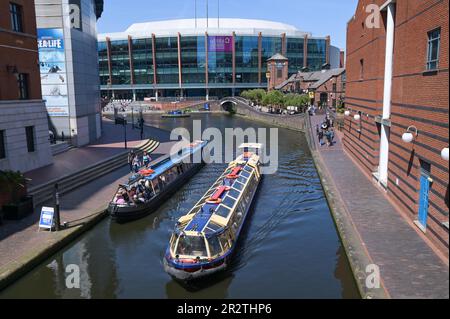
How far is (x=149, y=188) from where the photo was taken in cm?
2103

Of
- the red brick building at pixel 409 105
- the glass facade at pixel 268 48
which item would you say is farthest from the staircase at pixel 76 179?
the glass facade at pixel 268 48

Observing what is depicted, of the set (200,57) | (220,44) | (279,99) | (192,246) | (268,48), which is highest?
(220,44)

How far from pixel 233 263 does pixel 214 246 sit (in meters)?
1.61

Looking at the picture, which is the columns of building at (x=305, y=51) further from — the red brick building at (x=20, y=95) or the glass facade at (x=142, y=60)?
the red brick building at (x=20, y=95)

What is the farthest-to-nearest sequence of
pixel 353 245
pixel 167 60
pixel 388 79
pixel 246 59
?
pixel 167 60, pixel 246 59, pixel 388 79, pixel 353 245

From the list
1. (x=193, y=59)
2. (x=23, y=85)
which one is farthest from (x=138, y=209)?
(x=193, y=59)

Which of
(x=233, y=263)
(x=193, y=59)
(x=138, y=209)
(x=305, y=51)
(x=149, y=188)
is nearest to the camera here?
(x=233, y=263)

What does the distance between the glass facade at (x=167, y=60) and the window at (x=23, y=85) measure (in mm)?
82692

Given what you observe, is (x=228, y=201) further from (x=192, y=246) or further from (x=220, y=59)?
(x=220, y=59)

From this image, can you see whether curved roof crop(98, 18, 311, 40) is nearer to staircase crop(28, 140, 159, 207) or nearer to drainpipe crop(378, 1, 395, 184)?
staircase crop(28, 140, 159, 207)

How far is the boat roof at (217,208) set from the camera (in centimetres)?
1409

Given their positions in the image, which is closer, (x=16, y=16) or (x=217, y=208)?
(x=217, y=208)

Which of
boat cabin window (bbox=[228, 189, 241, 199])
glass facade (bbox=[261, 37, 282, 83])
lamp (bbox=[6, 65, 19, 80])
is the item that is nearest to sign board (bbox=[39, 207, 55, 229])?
boat cabin window (bbox=[228, 189, 241, 199])
